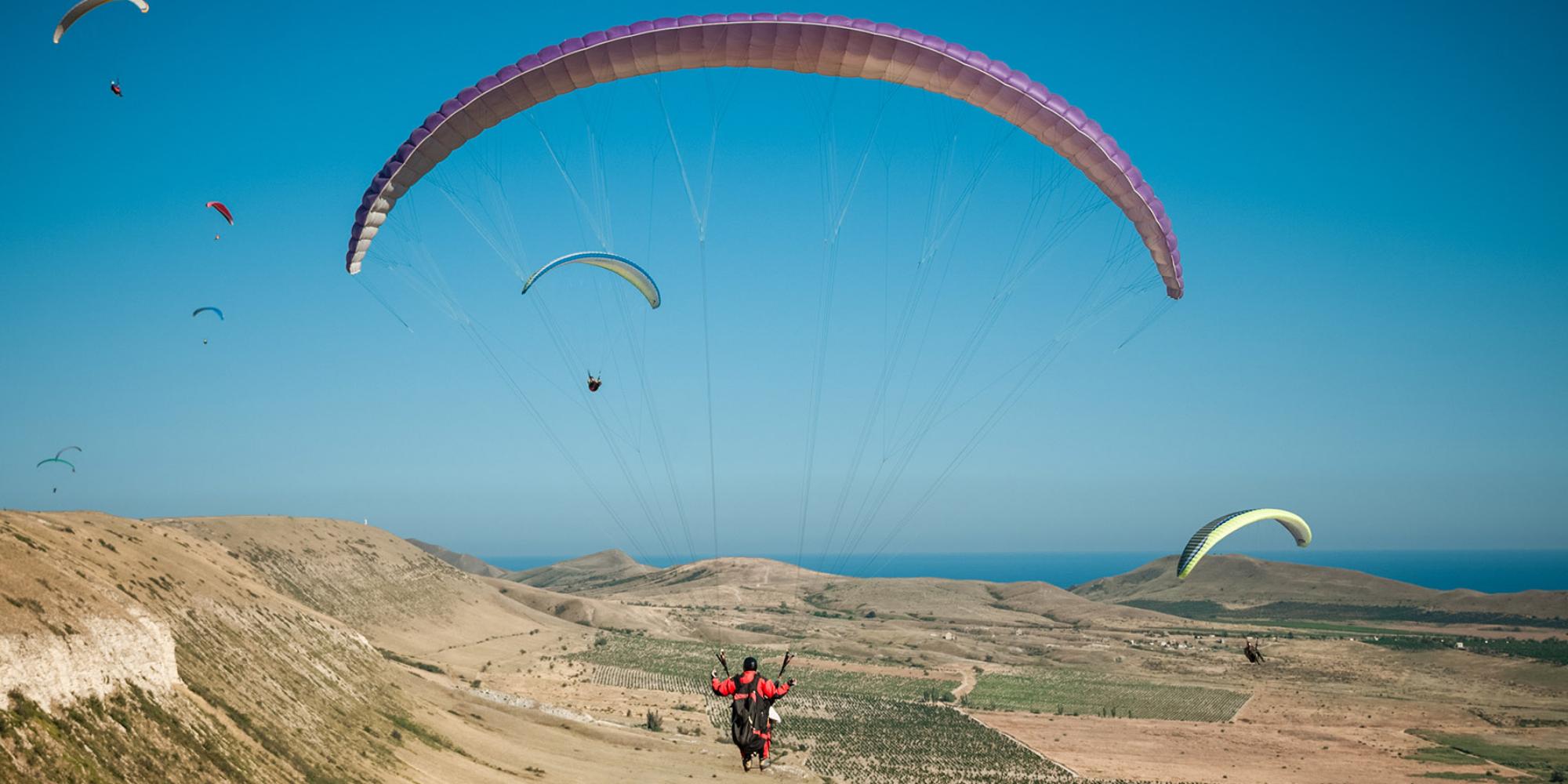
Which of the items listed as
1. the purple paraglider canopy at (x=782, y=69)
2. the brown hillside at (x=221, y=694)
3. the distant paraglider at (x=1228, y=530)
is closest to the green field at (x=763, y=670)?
the brown hillside at (x=221, y=694)

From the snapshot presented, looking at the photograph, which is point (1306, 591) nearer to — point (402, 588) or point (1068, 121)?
point (402, 588)

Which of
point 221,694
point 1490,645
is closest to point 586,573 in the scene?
point 1490,645

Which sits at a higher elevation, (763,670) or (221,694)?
(221,694)

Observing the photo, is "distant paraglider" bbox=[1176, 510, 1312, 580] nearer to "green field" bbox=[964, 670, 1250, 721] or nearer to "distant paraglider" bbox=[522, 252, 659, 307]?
"distant paraglider" bbox=[522, 252, 659, 307]

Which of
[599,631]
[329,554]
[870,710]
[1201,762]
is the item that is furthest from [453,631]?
[1201,762]

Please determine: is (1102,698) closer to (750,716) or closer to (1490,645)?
(1490,645)
